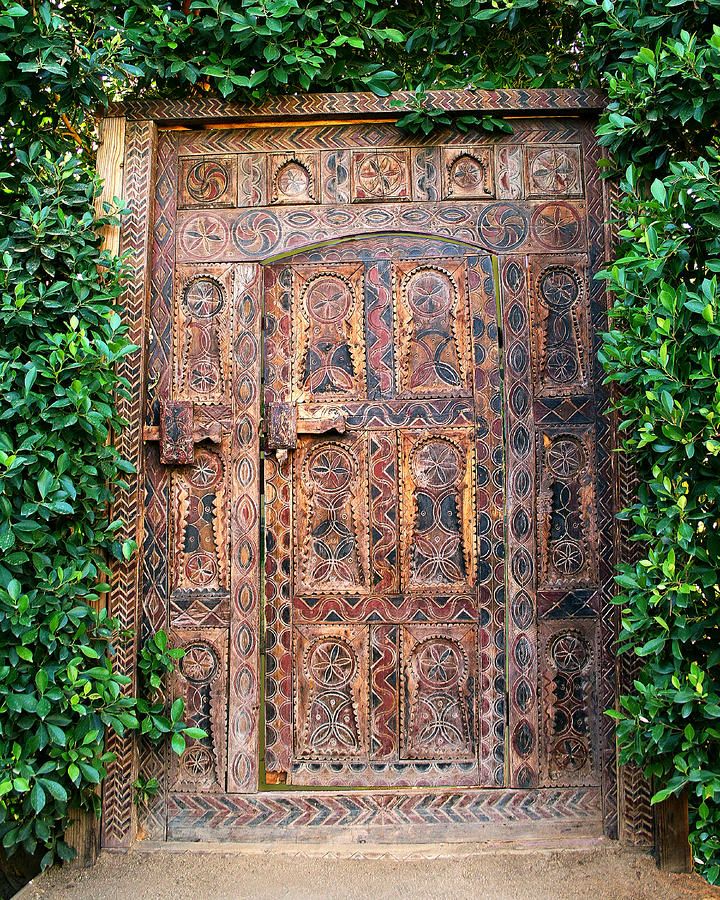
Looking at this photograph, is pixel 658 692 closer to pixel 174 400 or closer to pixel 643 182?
pixel 643 182

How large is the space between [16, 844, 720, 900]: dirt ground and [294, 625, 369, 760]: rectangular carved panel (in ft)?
1.30

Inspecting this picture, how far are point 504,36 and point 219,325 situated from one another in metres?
1.75

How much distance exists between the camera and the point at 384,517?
3.36 m

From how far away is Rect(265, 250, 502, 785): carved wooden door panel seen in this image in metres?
3.29

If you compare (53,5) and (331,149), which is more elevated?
(53,5)

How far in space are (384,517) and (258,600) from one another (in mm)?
622

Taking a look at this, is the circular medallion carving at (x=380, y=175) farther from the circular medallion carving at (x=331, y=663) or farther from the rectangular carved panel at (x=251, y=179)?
the circular medallion carving at (x=331, y=663)

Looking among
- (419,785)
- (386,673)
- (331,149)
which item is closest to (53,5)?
(331,149)

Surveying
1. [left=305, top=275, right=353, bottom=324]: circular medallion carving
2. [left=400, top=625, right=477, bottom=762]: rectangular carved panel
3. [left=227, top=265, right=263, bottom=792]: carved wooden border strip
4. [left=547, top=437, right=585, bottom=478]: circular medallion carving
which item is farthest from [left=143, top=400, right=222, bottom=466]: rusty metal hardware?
[left=547, top=437, right=585, bottom=478]: circular medallion carving

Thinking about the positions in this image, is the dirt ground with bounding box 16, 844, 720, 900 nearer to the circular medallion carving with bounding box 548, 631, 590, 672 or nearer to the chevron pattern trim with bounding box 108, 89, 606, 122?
the circular medallion carving with bounding box 548, 631, 590, 672

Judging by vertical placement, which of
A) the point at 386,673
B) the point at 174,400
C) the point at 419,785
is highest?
the point at 174,400

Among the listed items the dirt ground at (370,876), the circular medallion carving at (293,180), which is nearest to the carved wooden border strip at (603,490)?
the dirt ground at (370,876)

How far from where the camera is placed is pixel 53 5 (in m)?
3.31

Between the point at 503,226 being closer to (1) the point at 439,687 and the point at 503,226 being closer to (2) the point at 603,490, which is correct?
(2) the point at 603,490
